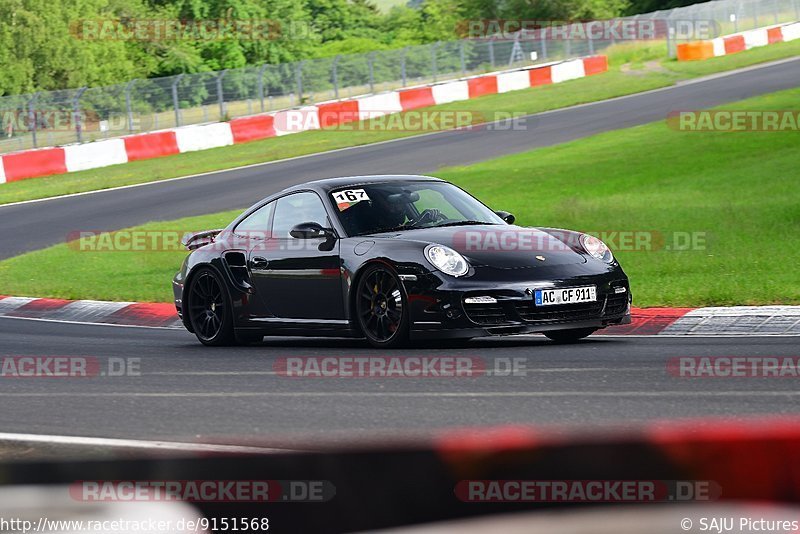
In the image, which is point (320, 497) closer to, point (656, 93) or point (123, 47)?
point (656, 93)

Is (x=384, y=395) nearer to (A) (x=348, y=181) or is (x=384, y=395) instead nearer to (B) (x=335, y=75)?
(A) (x=348, y=181)

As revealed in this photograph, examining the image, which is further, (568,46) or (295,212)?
(568,46)

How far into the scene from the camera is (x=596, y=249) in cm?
956

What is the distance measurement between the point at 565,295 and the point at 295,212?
249 cm

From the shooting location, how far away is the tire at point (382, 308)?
8.96 m

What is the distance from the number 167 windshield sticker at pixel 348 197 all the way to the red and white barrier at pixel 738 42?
116ft

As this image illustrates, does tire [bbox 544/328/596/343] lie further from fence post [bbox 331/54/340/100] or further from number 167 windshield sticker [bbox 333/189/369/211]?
fence post [bbox 331/54/340/100]

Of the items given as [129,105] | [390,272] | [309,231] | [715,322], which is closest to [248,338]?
[309,231]

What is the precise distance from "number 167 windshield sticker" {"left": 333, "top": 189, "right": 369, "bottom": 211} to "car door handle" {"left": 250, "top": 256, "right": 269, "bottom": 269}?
2.45 feet

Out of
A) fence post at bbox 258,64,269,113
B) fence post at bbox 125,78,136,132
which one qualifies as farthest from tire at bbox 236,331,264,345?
fence post at bbox 258,64,269,113

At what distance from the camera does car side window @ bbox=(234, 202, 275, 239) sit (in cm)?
1046

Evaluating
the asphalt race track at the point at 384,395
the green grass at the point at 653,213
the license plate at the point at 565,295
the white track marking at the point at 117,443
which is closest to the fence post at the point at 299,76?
the green grass at the point at 653,213

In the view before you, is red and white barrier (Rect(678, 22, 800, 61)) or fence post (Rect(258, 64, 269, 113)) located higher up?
fence post (Rect(258, 64, 269, 113))

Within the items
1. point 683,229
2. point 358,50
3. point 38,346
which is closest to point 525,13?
point 358,50
